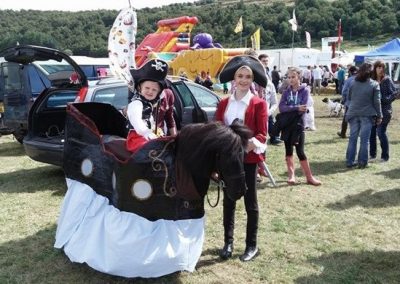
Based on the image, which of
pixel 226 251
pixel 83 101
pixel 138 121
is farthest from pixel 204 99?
pixel 138 121

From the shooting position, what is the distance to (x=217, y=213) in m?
5.26

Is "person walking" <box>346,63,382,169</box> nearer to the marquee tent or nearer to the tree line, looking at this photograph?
the marquee tent

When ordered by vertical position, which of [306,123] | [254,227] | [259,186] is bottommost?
[259,186]

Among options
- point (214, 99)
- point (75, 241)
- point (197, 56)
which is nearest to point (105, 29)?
point (197, 56)

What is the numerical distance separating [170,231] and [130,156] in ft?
2.08

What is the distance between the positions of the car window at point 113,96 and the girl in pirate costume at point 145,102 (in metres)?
3.01

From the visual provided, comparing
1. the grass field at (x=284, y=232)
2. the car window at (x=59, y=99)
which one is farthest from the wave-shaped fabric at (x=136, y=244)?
the car window at (x=59, y=99)

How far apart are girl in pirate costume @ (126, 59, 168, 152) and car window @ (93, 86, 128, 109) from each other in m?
3.01

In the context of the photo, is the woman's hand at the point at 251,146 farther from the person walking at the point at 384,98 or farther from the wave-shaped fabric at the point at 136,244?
the person walking at the point at 384,98

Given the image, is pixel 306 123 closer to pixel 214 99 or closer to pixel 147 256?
pixel 214 99

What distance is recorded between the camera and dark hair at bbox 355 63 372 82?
714 centimetres

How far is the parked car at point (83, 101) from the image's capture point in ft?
21.2

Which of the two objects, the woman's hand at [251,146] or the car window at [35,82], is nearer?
the woman's hand at [251,146]

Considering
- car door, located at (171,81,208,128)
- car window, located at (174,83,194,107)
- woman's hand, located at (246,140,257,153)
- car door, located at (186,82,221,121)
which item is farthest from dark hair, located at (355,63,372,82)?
woman's hand, located at (246,140,257,153)
